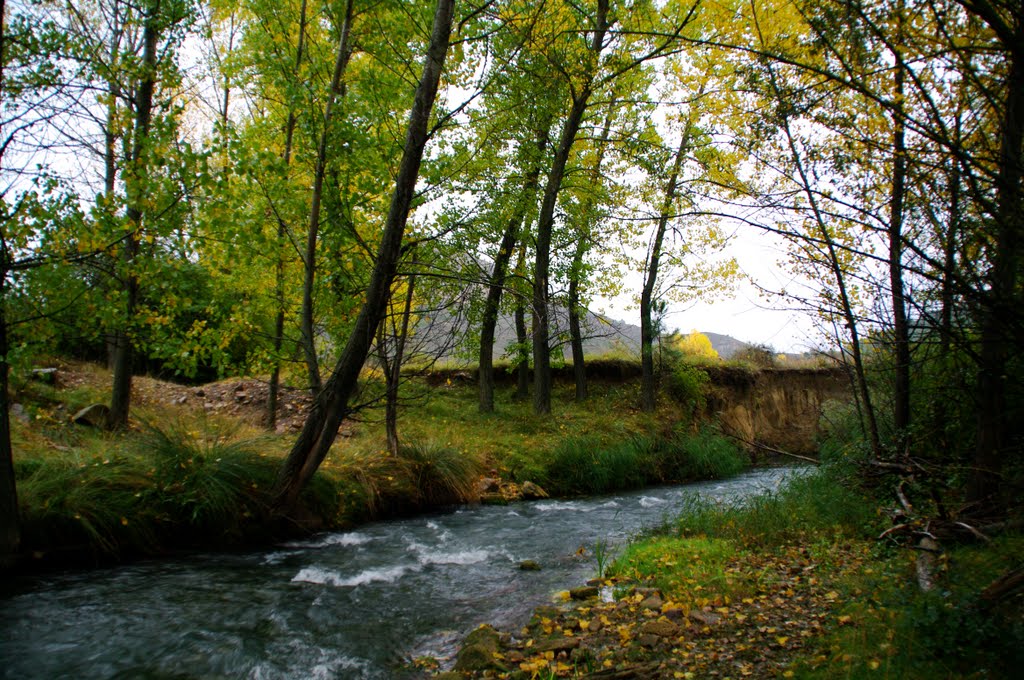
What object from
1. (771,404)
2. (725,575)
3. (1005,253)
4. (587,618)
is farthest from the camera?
(771,404)

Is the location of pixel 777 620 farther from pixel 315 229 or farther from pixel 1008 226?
pixel 315 229

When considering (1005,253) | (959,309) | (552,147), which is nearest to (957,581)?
(959,309)

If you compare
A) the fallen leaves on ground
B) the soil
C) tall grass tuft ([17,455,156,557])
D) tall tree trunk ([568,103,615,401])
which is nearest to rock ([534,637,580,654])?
A: the fallen leaves on ground

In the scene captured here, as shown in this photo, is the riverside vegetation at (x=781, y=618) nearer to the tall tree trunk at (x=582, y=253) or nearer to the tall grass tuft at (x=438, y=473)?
the tall grass tuft at (x=438, y=473)

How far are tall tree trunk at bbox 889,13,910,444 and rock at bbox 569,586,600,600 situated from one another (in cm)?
293

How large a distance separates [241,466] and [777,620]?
5.95 m

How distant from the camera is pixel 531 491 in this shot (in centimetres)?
1080

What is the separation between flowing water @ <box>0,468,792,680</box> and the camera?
4230 millimetres

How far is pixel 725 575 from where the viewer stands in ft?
16.3

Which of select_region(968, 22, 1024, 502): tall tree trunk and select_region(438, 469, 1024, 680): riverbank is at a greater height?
select_region(968, 22, 1024, 502): tall tree trunk

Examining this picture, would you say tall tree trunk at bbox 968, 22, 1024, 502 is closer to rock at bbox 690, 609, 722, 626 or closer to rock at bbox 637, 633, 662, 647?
rock at bbox 690, 609, 722, 626

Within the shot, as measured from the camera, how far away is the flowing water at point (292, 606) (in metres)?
4.23

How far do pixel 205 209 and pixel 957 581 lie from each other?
6.76 m

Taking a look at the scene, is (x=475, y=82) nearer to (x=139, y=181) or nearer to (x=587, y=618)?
(x=139, y=181)
